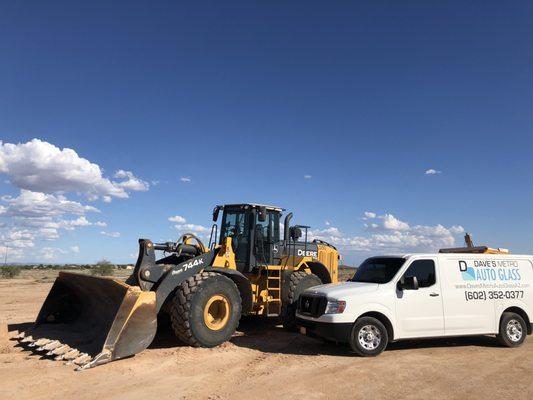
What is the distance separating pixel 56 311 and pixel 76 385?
409 cm

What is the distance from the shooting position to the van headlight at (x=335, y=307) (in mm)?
8594

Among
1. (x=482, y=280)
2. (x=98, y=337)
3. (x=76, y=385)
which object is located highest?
(x=482, y=280)

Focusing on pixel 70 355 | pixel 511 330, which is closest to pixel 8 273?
pixel 70 355

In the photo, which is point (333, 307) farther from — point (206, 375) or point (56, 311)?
point (56, 311)

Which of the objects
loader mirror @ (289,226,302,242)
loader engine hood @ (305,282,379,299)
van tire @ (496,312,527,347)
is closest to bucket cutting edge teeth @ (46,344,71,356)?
loader engine hood @ (305,282,379,299)

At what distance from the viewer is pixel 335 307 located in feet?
28.4

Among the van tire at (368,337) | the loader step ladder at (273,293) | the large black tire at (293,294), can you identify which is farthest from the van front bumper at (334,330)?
the loader step ladder at (273,293)

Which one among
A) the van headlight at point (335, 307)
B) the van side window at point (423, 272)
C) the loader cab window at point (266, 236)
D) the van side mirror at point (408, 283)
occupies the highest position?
the loader cab window at point (266, 236)

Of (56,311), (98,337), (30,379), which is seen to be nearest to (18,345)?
(56,311)

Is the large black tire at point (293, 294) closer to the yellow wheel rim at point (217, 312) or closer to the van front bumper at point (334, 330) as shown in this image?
the yellow wheel rim at point (217, 312)

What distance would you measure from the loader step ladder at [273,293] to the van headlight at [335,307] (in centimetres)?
251

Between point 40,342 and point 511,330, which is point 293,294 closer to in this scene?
point 511,330

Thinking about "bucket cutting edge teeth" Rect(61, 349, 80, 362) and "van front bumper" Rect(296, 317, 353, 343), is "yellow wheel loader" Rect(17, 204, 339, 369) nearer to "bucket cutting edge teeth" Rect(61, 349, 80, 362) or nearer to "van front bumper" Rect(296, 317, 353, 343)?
"bucket cutting edge teeth" Rect(61, 349, 80, 362)

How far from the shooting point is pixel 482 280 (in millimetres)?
9797
